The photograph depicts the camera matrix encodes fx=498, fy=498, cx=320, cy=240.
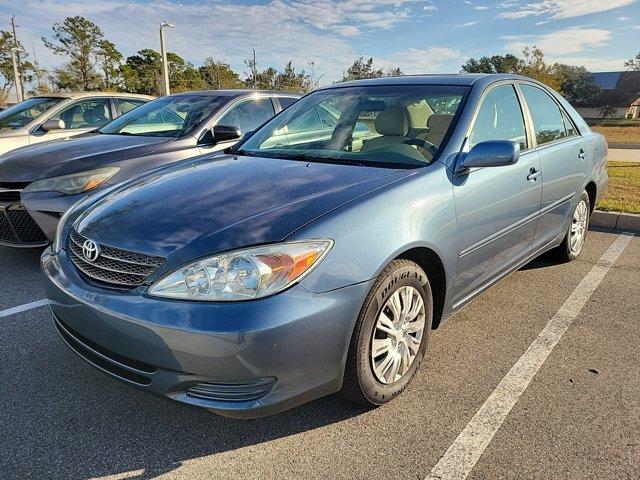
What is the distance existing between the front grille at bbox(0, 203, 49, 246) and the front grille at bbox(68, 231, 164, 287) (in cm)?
221

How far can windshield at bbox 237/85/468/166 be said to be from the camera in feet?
9.53

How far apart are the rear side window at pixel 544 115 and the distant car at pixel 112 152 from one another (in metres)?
2.58

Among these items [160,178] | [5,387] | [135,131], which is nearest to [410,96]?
[160,178]

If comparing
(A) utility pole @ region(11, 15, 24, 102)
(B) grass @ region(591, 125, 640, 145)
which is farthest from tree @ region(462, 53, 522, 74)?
(A) utility pole @ region(11, 15, 24, 102)

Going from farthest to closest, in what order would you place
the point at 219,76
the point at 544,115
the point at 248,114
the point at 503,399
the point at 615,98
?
1. the point at 615,98
2. the point at 219,76
3. the point at 248,114
4. the point at 544,115
5. the point at 503,399

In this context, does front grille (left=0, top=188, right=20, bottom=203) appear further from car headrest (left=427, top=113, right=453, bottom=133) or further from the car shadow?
car headrest (left=427, top=113, right=453, bottom=133)

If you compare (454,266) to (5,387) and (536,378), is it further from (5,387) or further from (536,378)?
(5,387)

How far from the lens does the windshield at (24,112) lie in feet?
22.5

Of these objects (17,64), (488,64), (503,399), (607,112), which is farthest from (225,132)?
(607,112)

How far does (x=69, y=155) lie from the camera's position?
4.43 meters

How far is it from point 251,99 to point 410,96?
277cm

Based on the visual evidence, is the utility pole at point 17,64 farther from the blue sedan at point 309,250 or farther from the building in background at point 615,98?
the building in background at point 615,98

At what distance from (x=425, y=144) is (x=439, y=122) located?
0.70ft

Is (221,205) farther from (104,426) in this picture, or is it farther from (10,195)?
(10,195)
